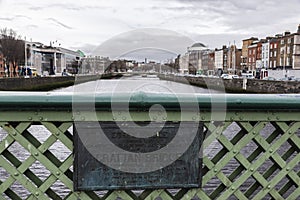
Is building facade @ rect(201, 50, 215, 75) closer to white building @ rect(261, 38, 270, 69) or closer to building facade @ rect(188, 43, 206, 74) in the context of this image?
building facade @ rect(188, 43, 206, 74)

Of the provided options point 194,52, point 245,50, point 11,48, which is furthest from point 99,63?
point 245,50

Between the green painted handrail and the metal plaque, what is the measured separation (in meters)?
0.15

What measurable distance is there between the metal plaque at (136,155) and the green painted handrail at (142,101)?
0.15m

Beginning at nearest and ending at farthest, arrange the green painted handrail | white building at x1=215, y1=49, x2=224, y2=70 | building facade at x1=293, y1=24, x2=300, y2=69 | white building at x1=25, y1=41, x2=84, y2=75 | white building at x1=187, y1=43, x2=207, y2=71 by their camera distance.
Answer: the green painted handrail
white building at x1=187, y1=43, x2=207, y2=71
building facade at x1=293, y1=24, x2=300, y2=69
white building at x1=25, y1=41, x2=84, y2=75
white building at x1=215, y1=49, x2=224, y2=70

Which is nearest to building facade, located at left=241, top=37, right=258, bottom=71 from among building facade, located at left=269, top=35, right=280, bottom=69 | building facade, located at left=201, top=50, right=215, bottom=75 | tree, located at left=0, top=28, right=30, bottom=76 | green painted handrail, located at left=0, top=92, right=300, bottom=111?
building facade, located at left=269, top=35, right=280, bottom=69

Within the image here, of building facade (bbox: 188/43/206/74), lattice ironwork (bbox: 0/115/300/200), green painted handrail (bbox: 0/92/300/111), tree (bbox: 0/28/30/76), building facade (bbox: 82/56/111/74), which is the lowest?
lattice ironwork (bbox: 0/115/300/200)

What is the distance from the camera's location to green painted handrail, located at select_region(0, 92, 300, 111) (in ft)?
7.95

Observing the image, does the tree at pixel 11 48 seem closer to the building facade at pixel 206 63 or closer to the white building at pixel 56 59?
the building facade at pixel 206 63

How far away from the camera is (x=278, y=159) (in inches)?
109

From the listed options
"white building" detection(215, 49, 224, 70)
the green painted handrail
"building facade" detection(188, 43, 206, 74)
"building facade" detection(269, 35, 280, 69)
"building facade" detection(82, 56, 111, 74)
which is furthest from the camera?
"white building" detection(215, 49, 224, 70)

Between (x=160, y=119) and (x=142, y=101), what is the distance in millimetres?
186

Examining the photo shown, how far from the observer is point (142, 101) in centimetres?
249

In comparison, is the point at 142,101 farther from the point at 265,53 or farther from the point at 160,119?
the point at 265,53

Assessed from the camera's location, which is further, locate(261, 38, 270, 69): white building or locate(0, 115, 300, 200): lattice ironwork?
locate(261, 38, 270, 69): white building
